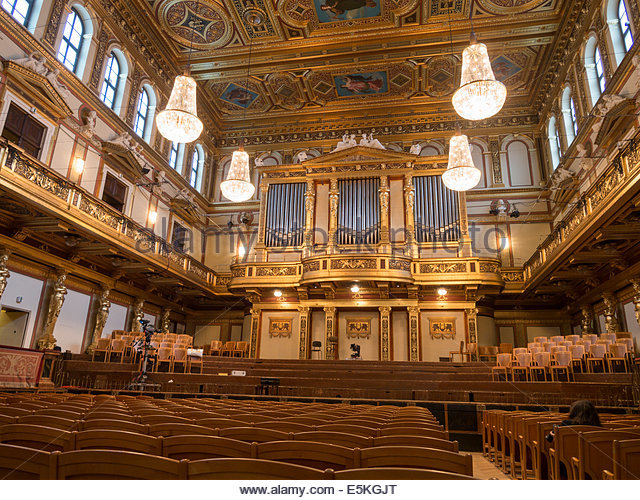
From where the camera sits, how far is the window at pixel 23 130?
9.62m

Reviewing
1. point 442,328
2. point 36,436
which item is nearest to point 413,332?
point 442,328

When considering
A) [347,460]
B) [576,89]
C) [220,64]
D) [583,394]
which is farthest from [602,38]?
[347,460]

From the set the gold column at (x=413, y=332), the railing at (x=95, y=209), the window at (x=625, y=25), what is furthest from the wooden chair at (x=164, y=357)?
the window at (x=625, y=25)

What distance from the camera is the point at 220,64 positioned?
15.8 meters

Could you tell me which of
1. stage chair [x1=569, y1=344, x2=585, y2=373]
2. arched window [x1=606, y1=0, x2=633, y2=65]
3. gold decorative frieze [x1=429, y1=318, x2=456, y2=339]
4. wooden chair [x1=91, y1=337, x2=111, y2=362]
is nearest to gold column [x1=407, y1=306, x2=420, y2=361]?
gold decorative frieze [x1=429, y1=318, x2=456, y2=339]

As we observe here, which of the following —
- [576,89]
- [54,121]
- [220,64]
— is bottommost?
[54,121]

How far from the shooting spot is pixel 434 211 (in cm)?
1524

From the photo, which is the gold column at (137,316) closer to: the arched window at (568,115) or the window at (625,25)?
the arched window at (568,115)

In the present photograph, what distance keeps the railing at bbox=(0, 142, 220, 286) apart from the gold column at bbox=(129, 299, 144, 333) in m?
1.95

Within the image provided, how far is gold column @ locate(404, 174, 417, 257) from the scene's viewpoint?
47.8 ft

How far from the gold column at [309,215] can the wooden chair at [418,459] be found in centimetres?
1314

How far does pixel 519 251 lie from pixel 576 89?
19.0 feet

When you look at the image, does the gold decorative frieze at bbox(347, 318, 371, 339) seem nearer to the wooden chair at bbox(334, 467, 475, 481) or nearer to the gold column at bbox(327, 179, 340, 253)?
the gold column at bbox(327, 179, 340, 253)

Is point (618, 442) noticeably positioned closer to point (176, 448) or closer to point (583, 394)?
point (176, 448)
